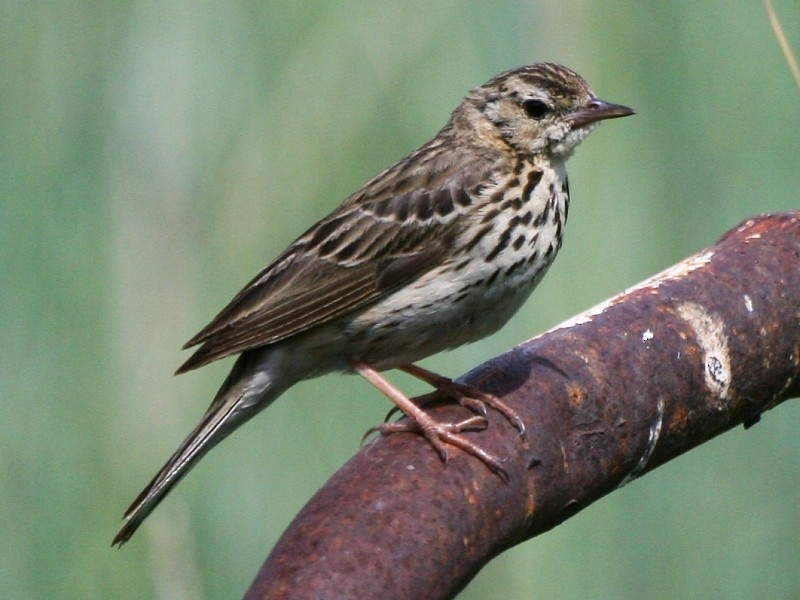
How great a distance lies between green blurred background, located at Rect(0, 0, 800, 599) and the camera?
10.00 feet

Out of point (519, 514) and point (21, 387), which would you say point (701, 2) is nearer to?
point (519, 514)

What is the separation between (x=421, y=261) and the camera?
3680 millimetres

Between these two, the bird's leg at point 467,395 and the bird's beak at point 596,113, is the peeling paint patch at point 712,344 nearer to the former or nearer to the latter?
the bird's leg at point 467,395

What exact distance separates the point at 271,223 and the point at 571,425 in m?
0.95

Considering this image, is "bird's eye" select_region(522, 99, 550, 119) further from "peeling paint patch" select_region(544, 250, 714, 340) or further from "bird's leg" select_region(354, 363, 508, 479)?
"bird's leg" select_region(354, 363, 508, 479)

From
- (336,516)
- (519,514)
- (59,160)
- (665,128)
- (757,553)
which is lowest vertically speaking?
(757,553)

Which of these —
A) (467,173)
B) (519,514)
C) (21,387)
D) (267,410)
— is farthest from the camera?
(467,173)

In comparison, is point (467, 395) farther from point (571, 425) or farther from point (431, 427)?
point (571, 425)

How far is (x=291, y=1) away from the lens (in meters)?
3.44

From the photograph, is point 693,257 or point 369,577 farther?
point 693,257

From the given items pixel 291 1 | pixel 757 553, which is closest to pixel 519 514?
pixel 757 553

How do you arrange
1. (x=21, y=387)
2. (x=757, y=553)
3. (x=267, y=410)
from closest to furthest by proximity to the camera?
(x=21, y=387)
(x=757, y=553)
(x=267, y=410)

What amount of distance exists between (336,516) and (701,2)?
177 cm

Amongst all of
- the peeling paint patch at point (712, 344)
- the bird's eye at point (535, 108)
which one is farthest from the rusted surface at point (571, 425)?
the bird's eye at point (535, 108)
